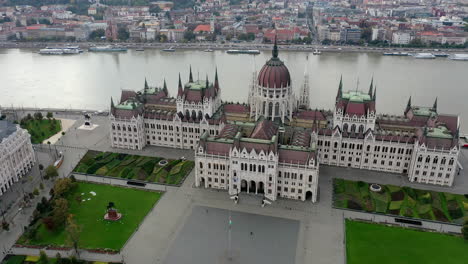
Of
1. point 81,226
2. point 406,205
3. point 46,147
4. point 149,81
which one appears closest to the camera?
point 81,226

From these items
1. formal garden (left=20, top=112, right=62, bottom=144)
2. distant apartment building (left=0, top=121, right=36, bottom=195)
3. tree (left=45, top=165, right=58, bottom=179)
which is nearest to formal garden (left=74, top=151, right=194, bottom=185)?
tree (left=45, top=165, right=58, bottom=179)

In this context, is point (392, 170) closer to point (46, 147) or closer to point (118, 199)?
point (118, 199)

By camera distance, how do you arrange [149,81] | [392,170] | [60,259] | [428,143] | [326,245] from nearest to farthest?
[60,259] < [326,245] < [428,143] < [392,170] < [149,81]

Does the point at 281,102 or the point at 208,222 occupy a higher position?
the point at 281,102

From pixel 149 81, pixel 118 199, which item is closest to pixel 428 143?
pixel 118 199

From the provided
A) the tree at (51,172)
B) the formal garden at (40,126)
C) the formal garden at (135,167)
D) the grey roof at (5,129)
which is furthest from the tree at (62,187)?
the formal garden at (40,126)

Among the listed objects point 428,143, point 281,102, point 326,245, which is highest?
point 281,102

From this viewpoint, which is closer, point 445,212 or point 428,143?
point 445,212
